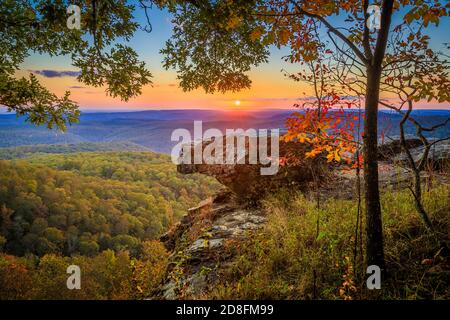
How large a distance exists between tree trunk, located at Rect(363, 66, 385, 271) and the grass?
0.18 metres

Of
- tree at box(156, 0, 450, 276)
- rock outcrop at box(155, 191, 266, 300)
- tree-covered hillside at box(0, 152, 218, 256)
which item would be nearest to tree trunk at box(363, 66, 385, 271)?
tree at box(156, 0, 450, 276)

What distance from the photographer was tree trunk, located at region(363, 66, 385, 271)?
3.23 metres

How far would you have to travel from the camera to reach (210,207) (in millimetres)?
8422

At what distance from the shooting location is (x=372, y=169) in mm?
3264

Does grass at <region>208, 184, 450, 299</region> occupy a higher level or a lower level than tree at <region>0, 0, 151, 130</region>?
lower

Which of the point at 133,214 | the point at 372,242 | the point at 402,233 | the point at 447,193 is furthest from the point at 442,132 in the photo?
the point at 133,214

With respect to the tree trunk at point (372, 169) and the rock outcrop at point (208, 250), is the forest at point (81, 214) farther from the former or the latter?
the tree trunk at point (372, 169)

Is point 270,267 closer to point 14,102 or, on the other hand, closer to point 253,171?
point 253,171

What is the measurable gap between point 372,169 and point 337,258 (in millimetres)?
1425

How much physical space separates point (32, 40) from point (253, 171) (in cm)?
667

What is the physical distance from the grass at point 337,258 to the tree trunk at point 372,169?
0.58ft

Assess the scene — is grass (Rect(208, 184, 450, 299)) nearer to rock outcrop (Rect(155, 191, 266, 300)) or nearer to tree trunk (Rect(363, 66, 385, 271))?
tree trunk (Rect(363, 66, 385, 271))

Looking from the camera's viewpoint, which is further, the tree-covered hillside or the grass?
the tree-covered hillside

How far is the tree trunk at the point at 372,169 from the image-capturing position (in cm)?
323
